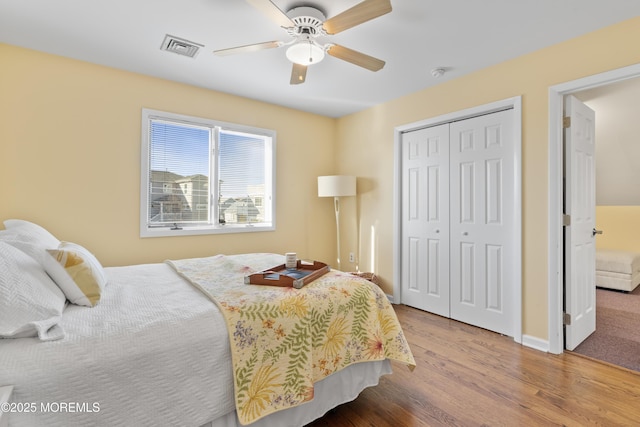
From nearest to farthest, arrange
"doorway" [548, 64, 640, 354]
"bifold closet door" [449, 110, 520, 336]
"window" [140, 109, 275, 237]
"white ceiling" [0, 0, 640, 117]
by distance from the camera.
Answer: "white ceiling" [0, 0, 640, 117], "doorway" [548, 64, 640, 354], "bifold closet door" [449, 110, 520, 336], "window" [140, 109, 275, 237]

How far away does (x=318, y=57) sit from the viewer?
7.22ft

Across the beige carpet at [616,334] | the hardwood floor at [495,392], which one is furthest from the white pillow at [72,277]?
the beige carpet at [616,334]

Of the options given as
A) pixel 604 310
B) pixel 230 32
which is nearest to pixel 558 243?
pixel 604 310

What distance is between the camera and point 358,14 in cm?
172

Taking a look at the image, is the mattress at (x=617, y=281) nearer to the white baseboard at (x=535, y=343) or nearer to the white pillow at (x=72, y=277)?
the white baseboard at (x=535, y=343)

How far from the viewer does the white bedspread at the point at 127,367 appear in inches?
38.7

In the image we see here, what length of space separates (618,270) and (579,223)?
2.69m

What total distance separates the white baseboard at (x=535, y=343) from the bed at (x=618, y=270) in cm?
291

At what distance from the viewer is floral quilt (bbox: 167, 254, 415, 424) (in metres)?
1.35

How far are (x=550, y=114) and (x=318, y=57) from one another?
1.97 m

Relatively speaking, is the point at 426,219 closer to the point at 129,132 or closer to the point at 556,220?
the point at 556,220

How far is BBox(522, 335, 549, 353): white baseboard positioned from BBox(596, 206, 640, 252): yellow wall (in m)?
3.80

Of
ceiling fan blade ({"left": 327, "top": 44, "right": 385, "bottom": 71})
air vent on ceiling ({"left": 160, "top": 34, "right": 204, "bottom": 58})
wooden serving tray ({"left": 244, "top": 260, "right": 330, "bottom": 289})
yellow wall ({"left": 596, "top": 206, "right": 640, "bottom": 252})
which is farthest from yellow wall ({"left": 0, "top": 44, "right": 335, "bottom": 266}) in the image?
yellow wall ({"left": 596, "top": 206, "right": 640, "bottom": 252})

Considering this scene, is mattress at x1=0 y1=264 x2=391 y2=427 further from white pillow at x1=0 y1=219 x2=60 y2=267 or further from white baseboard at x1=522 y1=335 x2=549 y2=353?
white baseboard at x1=522 y1=335 x2=549 y2=353
